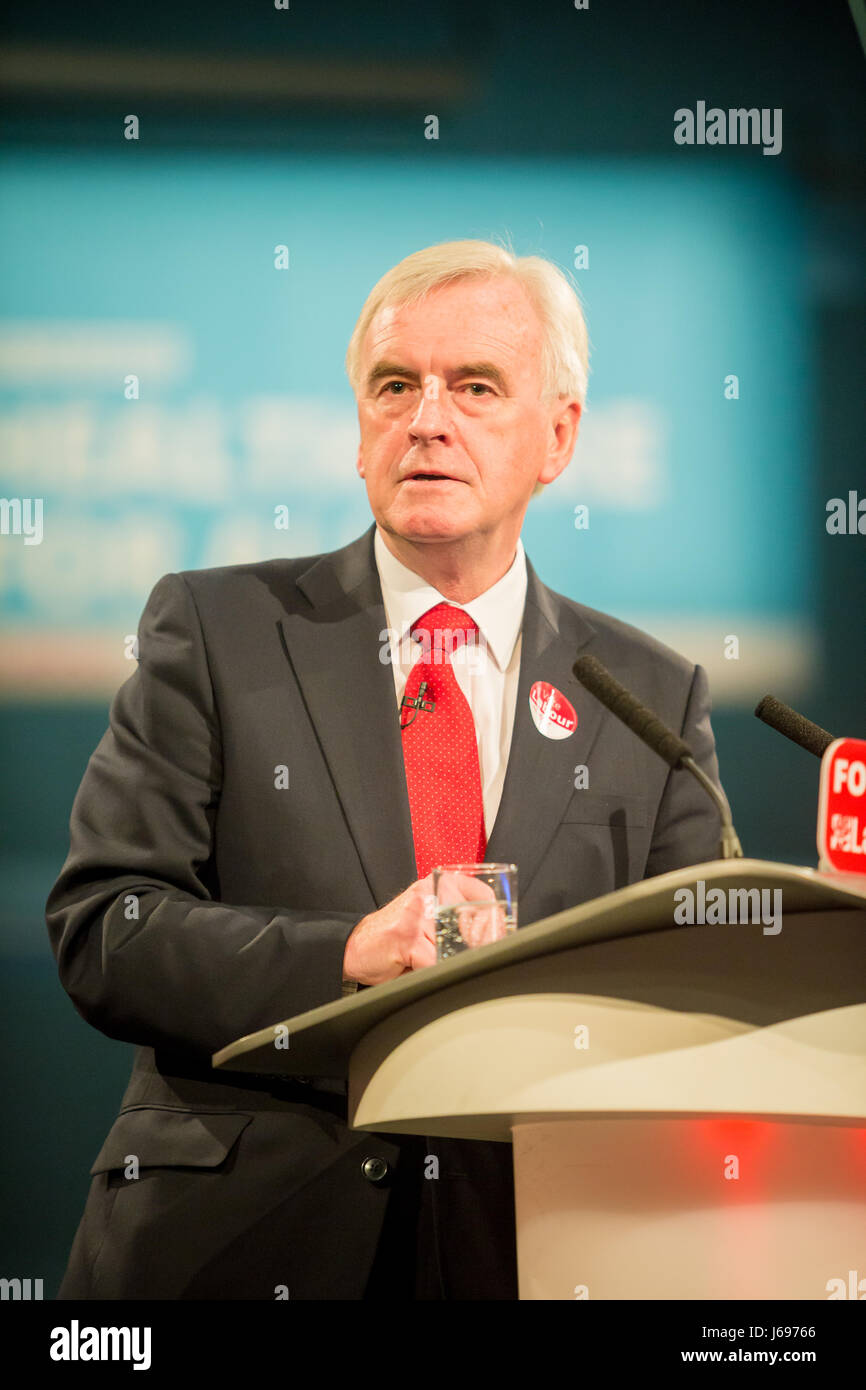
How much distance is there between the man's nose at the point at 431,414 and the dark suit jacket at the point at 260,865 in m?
0.22

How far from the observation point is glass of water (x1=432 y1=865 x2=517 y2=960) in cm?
142

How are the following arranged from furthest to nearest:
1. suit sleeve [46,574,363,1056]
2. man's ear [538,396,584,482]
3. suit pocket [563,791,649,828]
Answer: man's ear [538,396,584,482] < suit pocket [563,791,649,828] < suit sleeve [46,574,363,1056]

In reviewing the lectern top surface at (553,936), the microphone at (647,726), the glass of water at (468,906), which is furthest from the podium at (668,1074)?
the glass of water at (468,906)

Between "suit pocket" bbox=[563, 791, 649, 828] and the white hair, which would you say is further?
the white hair

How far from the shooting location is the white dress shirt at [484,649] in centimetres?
217

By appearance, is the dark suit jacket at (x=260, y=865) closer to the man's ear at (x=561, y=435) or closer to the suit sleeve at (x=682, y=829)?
the suit sleeve at (x=682, y=829)

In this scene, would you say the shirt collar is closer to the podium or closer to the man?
the man

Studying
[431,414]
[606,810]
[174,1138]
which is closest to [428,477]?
[431,414]

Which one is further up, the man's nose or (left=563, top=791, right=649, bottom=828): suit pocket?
the man's nose

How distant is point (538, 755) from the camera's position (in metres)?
2.11

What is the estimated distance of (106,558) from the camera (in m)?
2.92

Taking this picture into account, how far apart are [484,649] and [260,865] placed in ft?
1.73

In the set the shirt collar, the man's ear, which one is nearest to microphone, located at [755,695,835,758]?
the shirt collar

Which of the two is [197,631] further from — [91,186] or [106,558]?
[91,186]
